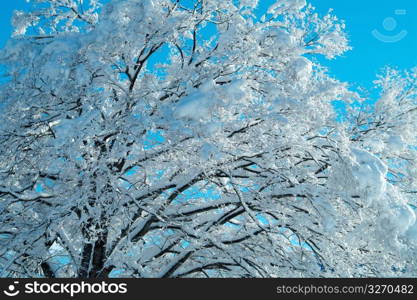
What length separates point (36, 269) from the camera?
6125mm

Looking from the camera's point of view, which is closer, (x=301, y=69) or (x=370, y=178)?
(x=370, y=178)

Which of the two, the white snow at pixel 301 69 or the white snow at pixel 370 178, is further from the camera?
the white snow at pixel 301 69

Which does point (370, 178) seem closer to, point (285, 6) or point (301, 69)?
point (301, 69)

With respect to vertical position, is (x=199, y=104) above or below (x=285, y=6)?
below

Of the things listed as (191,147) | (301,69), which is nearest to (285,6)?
(301,69)

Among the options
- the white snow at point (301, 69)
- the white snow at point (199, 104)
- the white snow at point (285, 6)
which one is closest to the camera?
the white snow at point (199, 104)

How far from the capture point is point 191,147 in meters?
5.63

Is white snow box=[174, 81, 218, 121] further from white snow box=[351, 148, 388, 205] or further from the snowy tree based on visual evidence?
white snow box=[351, 148, 388, 205]

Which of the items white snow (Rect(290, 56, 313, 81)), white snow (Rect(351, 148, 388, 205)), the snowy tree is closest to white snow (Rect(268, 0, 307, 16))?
the snowy tree

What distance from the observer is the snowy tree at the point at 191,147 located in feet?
16.4

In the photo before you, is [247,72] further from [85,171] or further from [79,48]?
[85,171]

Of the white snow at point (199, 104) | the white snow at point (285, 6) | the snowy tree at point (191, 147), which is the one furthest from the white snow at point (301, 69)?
the white snow at point (285, 6)

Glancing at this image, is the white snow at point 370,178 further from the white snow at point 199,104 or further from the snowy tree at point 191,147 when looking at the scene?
the white snow at point 199,104

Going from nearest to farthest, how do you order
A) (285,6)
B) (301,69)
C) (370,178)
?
(370,178)
(301,69)
(285,6)
